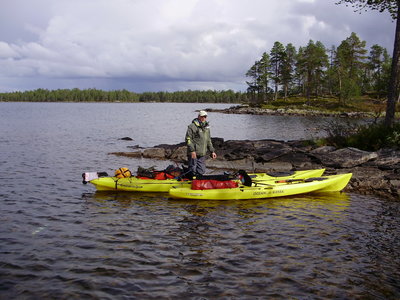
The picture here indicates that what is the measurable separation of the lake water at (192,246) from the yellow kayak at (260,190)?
11.3 inches

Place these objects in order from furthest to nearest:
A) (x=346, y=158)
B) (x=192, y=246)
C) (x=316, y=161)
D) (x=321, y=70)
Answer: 1. (x=321, y=70)
2. (x=316, y=161)
3. (x=346, y=158)
4. (x=192, y=246)

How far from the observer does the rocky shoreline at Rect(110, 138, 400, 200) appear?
1391 centimetres

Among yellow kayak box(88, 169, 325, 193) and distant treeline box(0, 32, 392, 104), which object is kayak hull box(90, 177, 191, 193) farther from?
distant treeline box(0, 32, 392, 104)

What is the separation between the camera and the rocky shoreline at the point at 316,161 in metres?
13.9

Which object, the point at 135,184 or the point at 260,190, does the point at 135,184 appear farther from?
the point at 260,190

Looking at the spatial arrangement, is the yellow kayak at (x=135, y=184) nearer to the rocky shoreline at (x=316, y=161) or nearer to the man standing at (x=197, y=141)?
the man standing at (x=197, y=141)

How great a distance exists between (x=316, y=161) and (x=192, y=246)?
37.5ft

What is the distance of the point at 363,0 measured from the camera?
20266 mm

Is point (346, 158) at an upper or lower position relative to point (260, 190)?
upper

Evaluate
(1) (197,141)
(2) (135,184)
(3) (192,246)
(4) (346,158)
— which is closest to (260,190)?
(1) (197,141)

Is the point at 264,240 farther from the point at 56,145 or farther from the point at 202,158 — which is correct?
the point at 56,145

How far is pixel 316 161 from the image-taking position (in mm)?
17750

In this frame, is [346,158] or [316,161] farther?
[316,161]

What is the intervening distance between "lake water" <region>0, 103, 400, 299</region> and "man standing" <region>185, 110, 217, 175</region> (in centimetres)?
169
